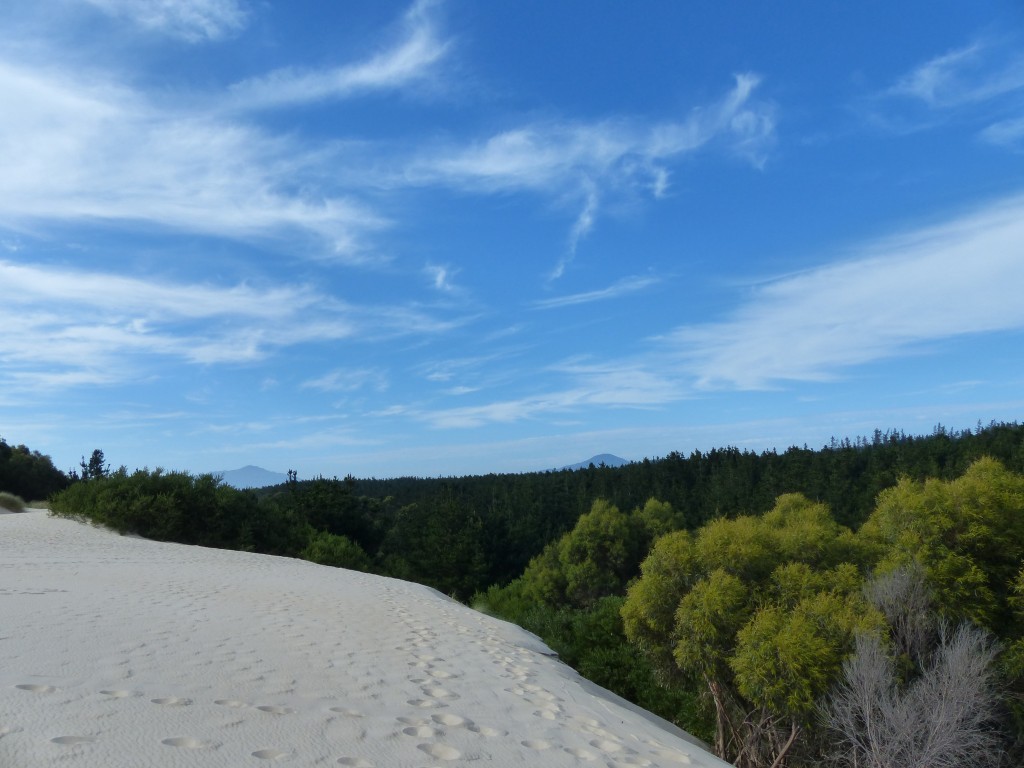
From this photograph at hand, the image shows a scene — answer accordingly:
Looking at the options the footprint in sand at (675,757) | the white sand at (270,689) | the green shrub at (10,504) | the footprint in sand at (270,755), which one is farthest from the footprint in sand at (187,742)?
the green shrub at (10,504)

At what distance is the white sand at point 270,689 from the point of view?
4.28 meters

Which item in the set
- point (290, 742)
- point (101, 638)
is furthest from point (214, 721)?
point (101, 638)

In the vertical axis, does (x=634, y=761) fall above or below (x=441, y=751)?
below

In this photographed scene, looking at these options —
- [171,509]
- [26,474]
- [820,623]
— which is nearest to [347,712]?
[820,623]

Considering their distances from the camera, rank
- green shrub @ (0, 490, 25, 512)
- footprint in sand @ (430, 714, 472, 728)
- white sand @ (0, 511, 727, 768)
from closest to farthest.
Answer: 1. white sand @ (0, 511, 727, 768)
2. footprint in sand @ (430, 714, 472, 728)
3. green shrub @ (0, 490, 25, 512)

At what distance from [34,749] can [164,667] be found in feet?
7.48

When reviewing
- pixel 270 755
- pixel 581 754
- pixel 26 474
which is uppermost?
pixel 26 474

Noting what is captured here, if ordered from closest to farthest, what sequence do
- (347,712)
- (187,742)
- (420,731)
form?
(187,742)
(420,731)
(347,712)

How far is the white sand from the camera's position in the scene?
4277 millimetres

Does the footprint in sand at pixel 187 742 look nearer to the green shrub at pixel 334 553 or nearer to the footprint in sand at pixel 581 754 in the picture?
the footprint in sand at pixel 581 754

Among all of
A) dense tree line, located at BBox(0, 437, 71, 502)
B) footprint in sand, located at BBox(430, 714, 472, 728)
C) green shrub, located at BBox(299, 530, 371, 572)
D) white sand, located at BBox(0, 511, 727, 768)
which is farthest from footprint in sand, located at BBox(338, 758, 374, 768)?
dense tree line, located at BBox(0, 437, 71, 502)

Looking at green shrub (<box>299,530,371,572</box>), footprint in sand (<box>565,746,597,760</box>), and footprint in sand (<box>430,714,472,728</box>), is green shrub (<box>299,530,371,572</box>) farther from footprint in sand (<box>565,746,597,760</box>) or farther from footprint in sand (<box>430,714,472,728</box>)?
footprint in sand (<box>565,746,597,760</box>)

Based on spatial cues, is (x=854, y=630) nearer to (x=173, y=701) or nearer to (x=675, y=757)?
(x=675, y=757)

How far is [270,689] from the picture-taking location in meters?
5.75
